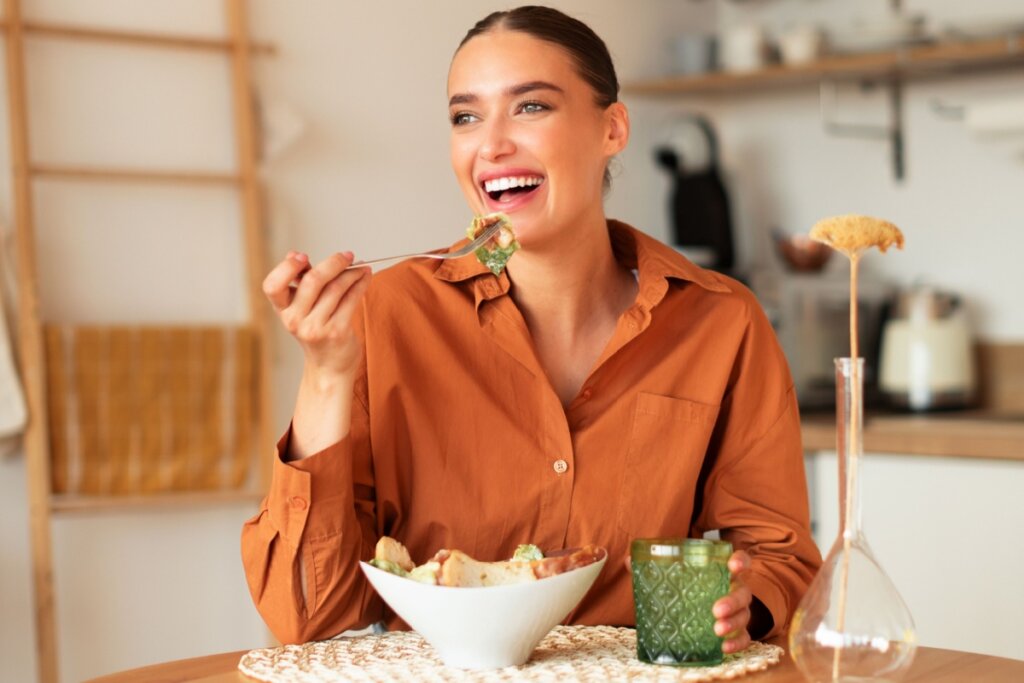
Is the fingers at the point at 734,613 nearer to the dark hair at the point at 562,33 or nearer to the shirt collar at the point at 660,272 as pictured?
the shirt collar at the point at 660,272

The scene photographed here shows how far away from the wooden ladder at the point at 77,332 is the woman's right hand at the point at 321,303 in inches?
61.2

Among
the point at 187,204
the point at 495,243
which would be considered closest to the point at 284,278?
the point at 495,243

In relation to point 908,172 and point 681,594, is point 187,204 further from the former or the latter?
point 681,594

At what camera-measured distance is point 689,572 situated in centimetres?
120

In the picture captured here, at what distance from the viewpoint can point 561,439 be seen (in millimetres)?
1552

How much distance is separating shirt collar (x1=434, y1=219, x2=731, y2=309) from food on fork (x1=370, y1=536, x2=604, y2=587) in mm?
488

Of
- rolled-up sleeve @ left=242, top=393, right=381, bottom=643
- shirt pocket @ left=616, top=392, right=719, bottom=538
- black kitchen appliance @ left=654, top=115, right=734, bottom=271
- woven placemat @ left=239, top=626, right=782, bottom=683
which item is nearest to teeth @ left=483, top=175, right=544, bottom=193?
shirt pocket @ left=616, top=392, right=719, bottom=538

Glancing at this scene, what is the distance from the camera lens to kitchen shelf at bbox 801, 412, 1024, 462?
262 centimetres

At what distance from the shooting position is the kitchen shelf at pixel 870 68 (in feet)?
10.1

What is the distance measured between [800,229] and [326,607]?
8.44ft

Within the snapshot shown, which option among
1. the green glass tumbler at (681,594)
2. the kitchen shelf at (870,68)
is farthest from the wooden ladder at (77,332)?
the green glass tumbler at (681,594)

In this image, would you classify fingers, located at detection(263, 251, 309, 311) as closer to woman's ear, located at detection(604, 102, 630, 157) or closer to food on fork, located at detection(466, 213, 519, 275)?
food on fork, located at detection(466, 213, 519, 275)

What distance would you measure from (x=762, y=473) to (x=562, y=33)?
0.61 metres

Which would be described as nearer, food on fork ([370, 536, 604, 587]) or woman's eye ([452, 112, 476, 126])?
food on fork ([370, 536, 604, 587])
